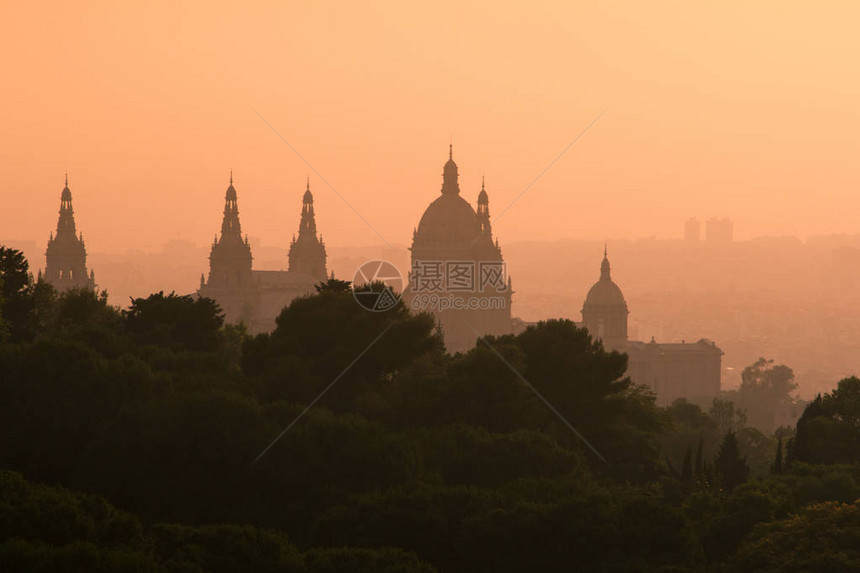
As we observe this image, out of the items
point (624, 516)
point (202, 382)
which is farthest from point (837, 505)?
point (202, 382)

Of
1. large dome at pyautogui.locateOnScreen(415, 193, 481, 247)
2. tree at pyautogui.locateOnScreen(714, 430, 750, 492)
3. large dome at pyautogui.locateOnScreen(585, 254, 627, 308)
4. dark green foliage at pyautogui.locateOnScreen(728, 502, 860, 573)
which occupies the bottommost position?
dark green foliage at pyautogui.locateOnScreen(728, 502, 860, 573)

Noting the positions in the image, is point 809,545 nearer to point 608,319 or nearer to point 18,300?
point 18,300

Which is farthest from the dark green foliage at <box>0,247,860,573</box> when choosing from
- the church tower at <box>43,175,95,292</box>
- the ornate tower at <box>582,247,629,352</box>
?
the ornate tower at <box>582,247,629,352</box>

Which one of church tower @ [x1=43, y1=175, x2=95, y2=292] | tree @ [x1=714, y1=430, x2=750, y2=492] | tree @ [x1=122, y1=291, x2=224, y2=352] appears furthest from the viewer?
church tower @ [x1=43, y1=175, x2=95, y2=292]

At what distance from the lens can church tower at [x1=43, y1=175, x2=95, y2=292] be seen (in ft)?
577

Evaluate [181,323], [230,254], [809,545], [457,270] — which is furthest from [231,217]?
[809,545]

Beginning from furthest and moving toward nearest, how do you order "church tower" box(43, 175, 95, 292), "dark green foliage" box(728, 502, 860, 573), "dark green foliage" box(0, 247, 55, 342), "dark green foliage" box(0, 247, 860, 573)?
1. "church tower" box(43, 175, 95, 292)
2. "dark green foliage" box(0, 247, 55, 342)
3. "dark green foliage" box(728, 502, 860, 573)
4. "dark green foliage" box(0, 247, 860, 573)

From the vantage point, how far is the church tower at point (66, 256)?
176 meters

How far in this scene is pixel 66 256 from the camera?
176750 millimetres

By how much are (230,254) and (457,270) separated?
31.5 m

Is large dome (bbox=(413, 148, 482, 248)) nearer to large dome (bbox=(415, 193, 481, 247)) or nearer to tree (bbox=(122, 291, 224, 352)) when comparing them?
large dome (bbox=(415, 193, 481, 247))

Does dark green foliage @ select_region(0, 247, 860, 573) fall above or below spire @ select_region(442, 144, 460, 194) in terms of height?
below

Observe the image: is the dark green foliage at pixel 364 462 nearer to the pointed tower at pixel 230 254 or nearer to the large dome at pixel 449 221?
the pointed tower at pixel 230 254

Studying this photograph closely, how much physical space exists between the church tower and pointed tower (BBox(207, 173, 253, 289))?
53.6ft
